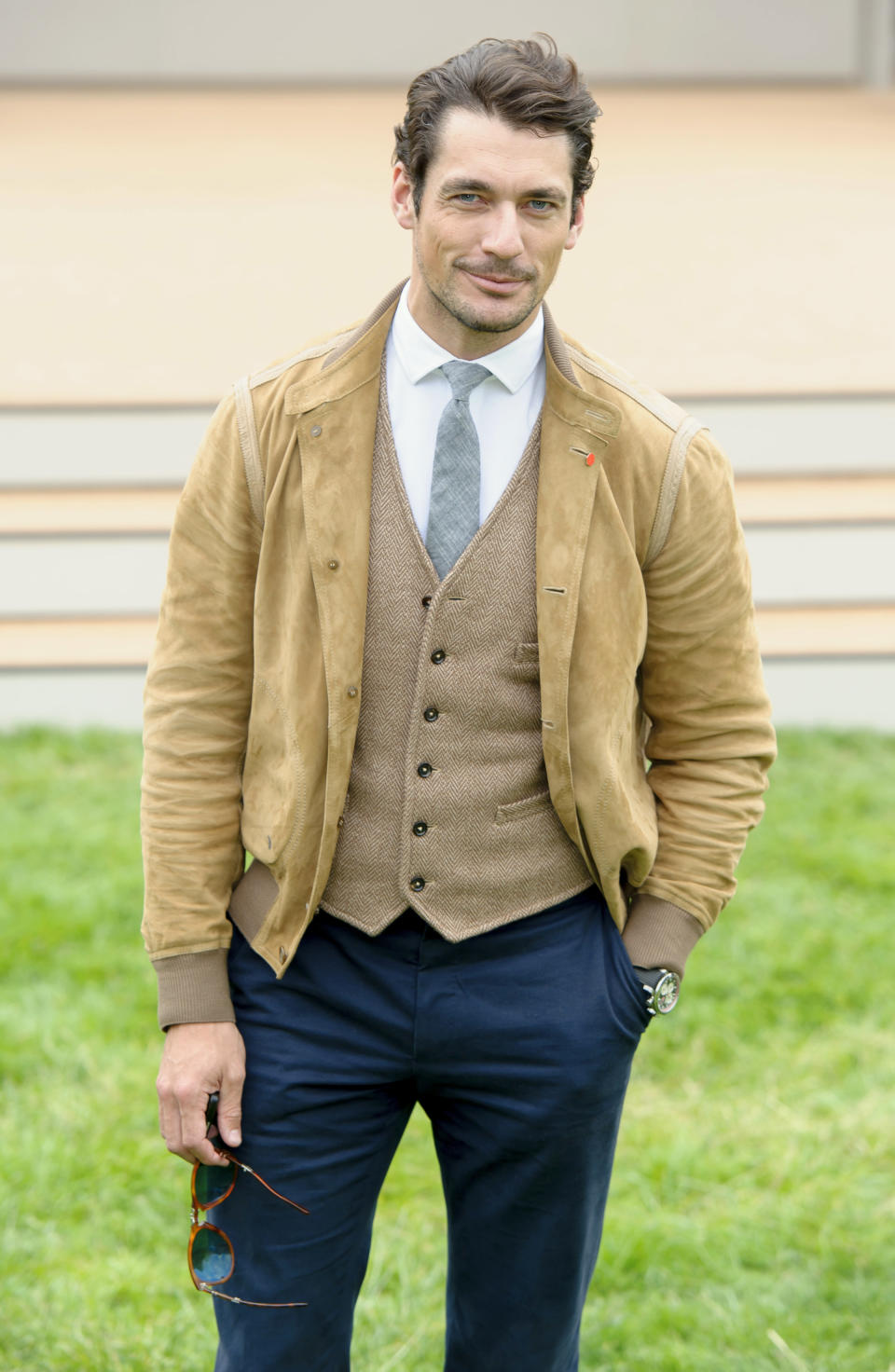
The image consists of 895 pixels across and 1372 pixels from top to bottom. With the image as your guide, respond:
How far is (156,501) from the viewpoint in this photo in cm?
552

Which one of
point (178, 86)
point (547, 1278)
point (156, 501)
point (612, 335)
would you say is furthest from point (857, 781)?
point (178, 86)

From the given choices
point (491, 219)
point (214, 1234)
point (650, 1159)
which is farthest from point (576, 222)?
point (650, 1159)

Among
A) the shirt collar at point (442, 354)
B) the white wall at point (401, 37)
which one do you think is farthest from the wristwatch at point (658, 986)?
the white wall at point (401, 37)

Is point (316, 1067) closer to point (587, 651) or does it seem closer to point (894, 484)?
point (587, 651)

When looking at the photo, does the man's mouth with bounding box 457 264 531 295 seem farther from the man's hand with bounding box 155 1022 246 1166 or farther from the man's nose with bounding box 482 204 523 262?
the man's hand with bounding box 155 1022 246 1166

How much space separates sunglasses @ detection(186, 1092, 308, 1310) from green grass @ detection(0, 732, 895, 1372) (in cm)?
79

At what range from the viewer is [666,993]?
1969 millimetres

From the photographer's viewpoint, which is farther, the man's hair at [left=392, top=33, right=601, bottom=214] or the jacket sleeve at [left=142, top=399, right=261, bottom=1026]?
the jacket sleeve at [left=142, top=399, right=261, bottom=1026]

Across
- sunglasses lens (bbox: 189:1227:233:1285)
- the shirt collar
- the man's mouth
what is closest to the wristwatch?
sunglasses lens (bbox: 189:1227:233:1285)

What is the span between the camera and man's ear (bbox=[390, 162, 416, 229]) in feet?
5.95

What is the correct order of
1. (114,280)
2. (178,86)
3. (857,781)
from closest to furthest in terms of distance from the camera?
(857,781) → (114,280) → (178,86)

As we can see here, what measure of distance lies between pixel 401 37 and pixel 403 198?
685 centimetres

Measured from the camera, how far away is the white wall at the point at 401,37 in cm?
795

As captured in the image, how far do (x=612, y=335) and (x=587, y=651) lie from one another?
4.24m
